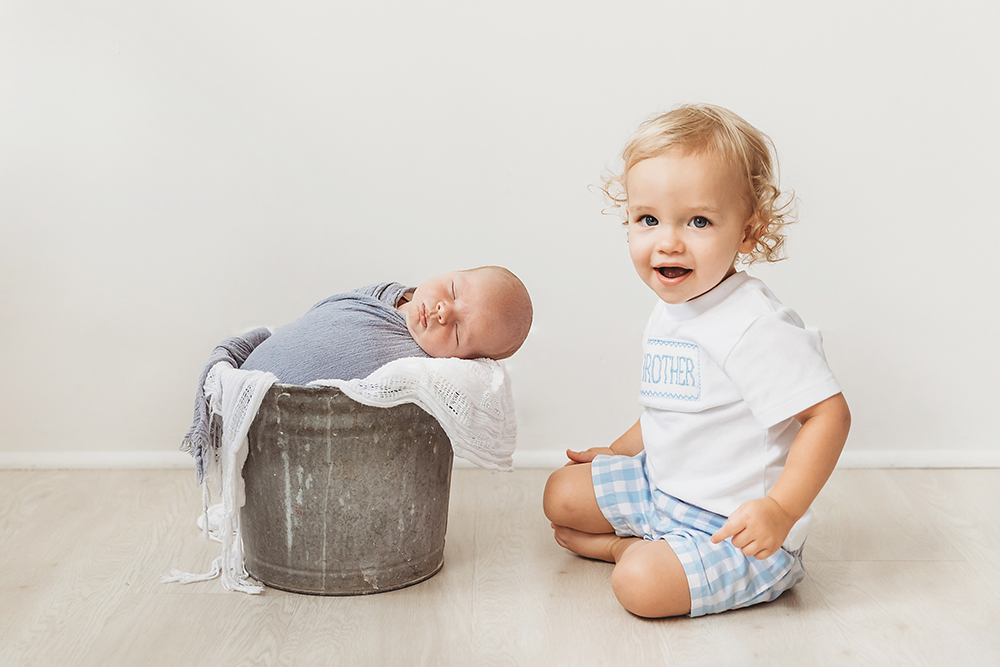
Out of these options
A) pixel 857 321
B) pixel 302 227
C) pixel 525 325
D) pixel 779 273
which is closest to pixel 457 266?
pixel 302 227

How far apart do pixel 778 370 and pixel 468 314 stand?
42cm

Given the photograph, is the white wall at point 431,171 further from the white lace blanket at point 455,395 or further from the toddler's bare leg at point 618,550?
the white lace blanket at point 455,395

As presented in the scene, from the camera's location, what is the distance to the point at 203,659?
1.03 metres

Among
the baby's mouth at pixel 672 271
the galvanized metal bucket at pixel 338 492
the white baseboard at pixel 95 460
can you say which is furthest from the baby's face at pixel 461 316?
the white baseboard at pixel 95 460

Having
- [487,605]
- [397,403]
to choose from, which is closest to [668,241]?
[397,403]

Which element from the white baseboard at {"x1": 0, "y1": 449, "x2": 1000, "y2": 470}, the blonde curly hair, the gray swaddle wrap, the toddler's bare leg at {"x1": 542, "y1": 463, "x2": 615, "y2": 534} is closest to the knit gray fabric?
the gray swaddle wrap

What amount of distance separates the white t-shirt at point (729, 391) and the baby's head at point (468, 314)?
207 millimetres

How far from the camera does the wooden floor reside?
105 centimetres

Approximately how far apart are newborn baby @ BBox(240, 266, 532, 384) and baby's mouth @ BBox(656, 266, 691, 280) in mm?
209

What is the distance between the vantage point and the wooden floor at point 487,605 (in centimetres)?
105

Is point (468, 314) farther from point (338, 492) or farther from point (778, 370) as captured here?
point (778, 370)

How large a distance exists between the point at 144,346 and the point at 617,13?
1122 millimetres

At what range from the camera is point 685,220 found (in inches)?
45.7

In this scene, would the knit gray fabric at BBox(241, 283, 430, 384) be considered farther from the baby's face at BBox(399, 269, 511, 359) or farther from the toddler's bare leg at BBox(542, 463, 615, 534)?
the toddler's bare leg at BBox(542, 463, 615, 534)
